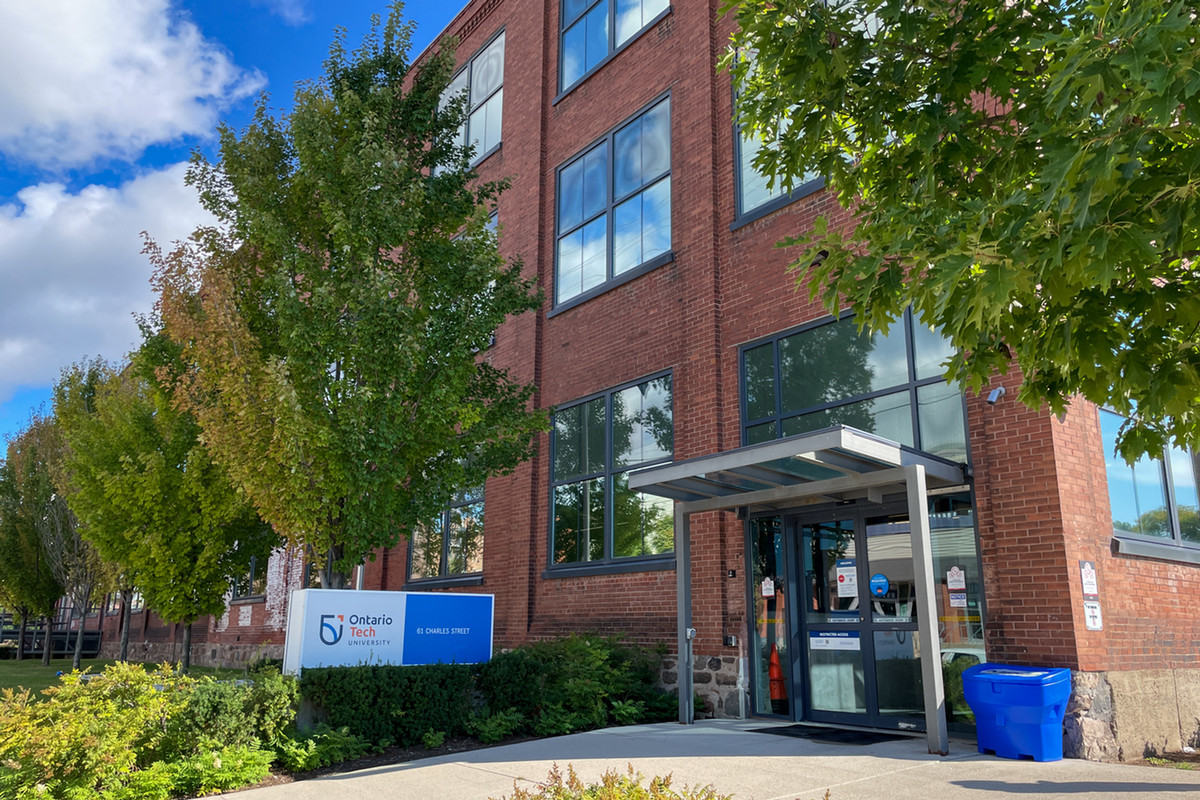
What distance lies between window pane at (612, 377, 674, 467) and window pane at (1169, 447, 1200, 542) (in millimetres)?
6159

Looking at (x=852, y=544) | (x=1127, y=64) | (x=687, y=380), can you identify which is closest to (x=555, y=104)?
(x=687, y=380)

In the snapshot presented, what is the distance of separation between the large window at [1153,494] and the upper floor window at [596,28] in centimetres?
956

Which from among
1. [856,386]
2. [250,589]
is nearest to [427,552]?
[250,589]

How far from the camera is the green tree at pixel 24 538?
94.7ft

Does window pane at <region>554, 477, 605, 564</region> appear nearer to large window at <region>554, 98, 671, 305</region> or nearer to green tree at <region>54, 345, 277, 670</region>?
large window at <region>554, 98, 671, 305</region>

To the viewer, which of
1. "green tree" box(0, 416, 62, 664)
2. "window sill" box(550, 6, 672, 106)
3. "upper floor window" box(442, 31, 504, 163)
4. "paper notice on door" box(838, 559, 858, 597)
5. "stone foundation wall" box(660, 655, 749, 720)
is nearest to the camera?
"paper notice on door" box(838, 559, 858, 597)

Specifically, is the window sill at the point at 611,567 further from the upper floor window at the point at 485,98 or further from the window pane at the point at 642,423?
the upper floor window at the point at 485,98

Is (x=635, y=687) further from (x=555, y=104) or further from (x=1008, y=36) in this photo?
(x=555, y=104)

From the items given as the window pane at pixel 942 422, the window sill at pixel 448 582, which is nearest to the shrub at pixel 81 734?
the window pane at pixel 942 422

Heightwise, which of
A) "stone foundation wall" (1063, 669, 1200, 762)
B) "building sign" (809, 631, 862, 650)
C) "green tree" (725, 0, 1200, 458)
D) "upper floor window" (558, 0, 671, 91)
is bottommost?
"stone foundation wall" (1063, 669, 1200, 762)

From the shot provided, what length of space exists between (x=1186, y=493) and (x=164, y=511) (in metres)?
15.6

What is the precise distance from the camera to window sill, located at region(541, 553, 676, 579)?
12.3 meters

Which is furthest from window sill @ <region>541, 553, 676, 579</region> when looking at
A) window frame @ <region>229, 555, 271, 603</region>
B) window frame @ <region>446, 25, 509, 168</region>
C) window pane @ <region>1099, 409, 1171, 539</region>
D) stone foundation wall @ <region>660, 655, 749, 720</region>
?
window frame @ <region>229, 555, 271, 603</region>

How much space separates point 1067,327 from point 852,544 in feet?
19.9
